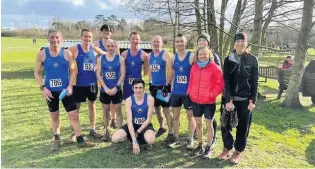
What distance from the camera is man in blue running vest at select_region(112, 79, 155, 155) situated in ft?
16.8

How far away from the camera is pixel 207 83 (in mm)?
4715

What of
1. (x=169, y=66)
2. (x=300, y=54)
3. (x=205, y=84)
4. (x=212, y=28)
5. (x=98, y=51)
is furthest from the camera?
(x=212, y=28)

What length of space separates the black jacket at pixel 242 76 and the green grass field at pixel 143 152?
1.11 meters

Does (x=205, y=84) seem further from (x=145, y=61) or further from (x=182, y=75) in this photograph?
(x=145, y=61)

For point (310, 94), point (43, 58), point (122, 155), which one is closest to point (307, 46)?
point (310, 94)

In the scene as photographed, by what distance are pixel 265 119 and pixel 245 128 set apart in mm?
3280

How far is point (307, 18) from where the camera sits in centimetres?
867

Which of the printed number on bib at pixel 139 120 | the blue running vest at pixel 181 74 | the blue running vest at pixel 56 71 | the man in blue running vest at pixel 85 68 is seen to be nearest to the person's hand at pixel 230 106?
the blue running vest at pixel 181 74

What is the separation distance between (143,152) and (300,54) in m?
5.81

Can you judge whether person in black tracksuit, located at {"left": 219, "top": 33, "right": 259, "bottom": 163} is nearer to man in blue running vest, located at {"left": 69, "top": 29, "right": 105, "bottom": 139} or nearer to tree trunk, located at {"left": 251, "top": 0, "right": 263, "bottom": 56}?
man in blue running vest, located at {"left": 69, "top": 29, "right": 105, "bottom": 139}

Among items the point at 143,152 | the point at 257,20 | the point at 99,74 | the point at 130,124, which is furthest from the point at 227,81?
the point at 257,20

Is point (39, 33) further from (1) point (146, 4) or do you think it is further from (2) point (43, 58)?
(2) point (43, 58)

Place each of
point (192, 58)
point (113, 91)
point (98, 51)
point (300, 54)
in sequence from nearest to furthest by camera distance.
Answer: point (192, 58) → point (113, 91) → point (98, 51) → point (300, 54)

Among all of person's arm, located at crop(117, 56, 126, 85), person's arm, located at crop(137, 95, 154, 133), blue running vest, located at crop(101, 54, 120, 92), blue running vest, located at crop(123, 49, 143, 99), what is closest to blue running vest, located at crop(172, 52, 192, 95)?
person's arm, located at crop(137, 95, 154, 133)
